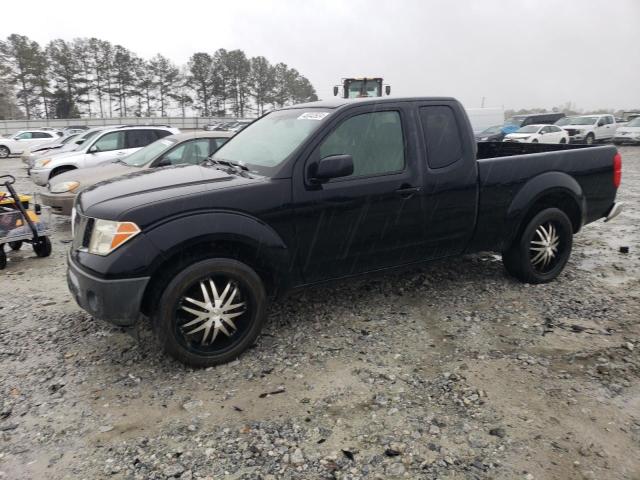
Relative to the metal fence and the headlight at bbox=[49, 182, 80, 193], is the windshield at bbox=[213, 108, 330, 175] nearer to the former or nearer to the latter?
the headlight at bbox=[49, 182, 80, 193]

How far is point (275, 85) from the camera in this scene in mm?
81500

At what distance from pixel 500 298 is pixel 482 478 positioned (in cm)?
252

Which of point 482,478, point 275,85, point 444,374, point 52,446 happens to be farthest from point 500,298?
point 275,85

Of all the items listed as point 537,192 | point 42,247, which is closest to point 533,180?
point 537,192

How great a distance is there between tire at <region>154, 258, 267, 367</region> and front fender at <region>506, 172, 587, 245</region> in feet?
8.59

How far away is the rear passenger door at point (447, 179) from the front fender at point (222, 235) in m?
1.37

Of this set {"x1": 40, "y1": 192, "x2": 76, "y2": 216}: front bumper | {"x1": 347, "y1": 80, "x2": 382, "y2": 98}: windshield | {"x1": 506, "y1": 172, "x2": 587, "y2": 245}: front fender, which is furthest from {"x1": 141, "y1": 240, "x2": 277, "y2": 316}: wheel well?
{"x1": 347, "y1": 80, "x2": 382, "y2": 98}: windshield

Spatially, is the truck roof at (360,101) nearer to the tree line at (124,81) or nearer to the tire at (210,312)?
the tire at (210,312)

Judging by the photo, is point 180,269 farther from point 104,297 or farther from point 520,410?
point 520,410

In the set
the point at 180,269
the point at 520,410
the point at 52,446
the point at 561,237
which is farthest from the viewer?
the point at 561,237

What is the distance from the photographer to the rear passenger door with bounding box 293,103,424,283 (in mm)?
3643

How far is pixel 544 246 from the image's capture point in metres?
4.90

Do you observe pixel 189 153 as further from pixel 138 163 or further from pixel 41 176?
pixel 41 176

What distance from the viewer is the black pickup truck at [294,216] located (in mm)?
3205
